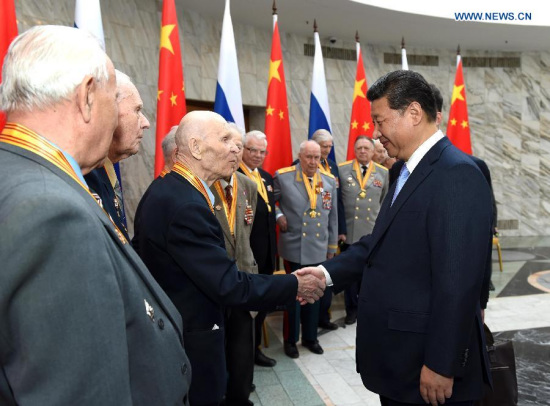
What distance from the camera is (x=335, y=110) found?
8953 millimetres

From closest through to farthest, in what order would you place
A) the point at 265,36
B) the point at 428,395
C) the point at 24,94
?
1. the point at 24,94
2. the point at 428,395
3. the point at 265,36

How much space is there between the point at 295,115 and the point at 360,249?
6.27 m

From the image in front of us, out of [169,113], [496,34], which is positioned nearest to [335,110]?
[496,34]

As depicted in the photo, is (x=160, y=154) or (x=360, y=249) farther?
(x=160, y=154)

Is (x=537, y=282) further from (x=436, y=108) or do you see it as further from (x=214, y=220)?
(x=214, y=220)

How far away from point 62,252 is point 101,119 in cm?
29

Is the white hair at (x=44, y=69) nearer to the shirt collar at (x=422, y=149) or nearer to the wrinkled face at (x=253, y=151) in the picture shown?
the shirt collar at (x=422, y=149)

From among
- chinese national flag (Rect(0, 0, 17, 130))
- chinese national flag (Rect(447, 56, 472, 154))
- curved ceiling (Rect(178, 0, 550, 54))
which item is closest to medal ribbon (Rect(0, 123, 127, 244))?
chinese national flag (Rect(0, 0, 17, 130))

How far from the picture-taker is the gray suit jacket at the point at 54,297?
678 mm

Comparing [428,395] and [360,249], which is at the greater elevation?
[360,249]

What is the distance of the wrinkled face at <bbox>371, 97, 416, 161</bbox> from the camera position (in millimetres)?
1662

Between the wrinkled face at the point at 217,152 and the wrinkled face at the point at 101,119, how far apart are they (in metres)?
0.98

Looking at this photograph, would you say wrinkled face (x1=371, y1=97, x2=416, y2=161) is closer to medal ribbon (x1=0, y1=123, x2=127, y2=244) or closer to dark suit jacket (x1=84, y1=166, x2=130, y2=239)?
dark suit jacket (x1=84, y1=166, x2=130, y2=239)
